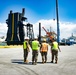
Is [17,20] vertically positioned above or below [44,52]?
above

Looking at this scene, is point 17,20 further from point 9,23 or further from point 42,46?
point 42,46

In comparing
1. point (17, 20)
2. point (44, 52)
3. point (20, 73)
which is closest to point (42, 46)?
point (44, 52)

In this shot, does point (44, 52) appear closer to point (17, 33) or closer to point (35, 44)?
point (35, 44)

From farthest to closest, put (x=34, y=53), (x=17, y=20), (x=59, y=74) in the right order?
(x=17, y=20)
(x=34, y=53)
(x=59, y=74)

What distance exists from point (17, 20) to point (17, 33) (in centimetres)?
372

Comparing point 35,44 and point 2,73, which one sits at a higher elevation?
point 35,44

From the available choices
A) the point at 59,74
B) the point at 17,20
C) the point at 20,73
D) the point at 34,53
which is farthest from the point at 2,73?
the point at 17,20

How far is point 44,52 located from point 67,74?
526 centimetres

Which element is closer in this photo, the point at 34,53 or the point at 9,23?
the point at 34,53

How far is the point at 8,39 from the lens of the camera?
66000 millimetres

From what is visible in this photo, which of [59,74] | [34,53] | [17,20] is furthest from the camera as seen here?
[17,20]

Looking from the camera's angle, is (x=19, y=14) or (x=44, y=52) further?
(x=19, y=14)

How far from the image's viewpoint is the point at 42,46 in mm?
15438

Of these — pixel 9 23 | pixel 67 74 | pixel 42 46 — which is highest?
pixel 9 23
